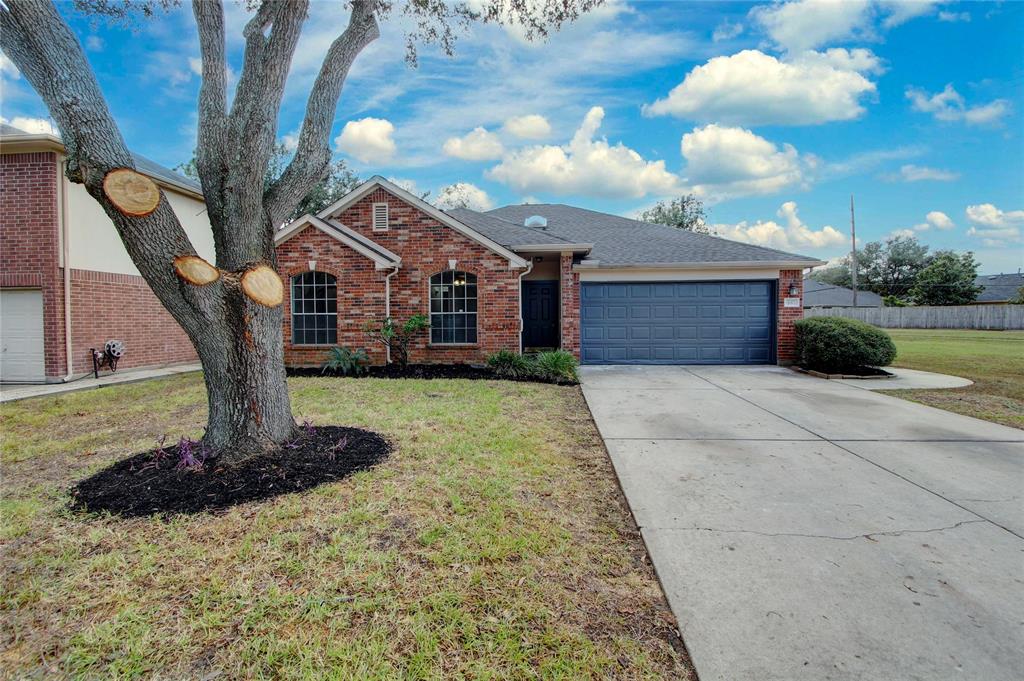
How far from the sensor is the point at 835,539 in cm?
292

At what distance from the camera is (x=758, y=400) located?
7254 mm

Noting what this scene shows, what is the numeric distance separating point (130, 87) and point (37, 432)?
8987 mm

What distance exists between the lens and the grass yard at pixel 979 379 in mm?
6621

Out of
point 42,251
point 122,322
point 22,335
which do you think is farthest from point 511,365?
point 22,335

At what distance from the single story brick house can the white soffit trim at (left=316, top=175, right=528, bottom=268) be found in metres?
0.03

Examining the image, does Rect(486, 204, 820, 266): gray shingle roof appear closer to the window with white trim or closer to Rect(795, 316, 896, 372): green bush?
Rect(795, 316, 896, 372): green bush

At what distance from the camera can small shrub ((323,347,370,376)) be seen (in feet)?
32.9

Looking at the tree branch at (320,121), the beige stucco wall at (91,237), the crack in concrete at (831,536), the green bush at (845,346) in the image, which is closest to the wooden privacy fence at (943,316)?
the green bush at (845,346)

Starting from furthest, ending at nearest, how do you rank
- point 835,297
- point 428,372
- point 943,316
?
point 835,297
point 943,316
point 428,372

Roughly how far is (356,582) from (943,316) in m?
39.0

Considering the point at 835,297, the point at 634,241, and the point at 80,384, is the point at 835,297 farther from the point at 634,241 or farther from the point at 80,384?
the point at 80,384

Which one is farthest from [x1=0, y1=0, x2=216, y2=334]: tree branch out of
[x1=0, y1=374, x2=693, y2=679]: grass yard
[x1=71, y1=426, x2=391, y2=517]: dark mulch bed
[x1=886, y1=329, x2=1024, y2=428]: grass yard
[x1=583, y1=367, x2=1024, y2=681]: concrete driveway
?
[x1=886, y1=329, x2=1024, y2=428]: grass yard

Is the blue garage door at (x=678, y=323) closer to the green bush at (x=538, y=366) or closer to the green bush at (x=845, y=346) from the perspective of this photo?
the green bush at (x=845, y=346)

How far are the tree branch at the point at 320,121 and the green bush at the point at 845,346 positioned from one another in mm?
10392
